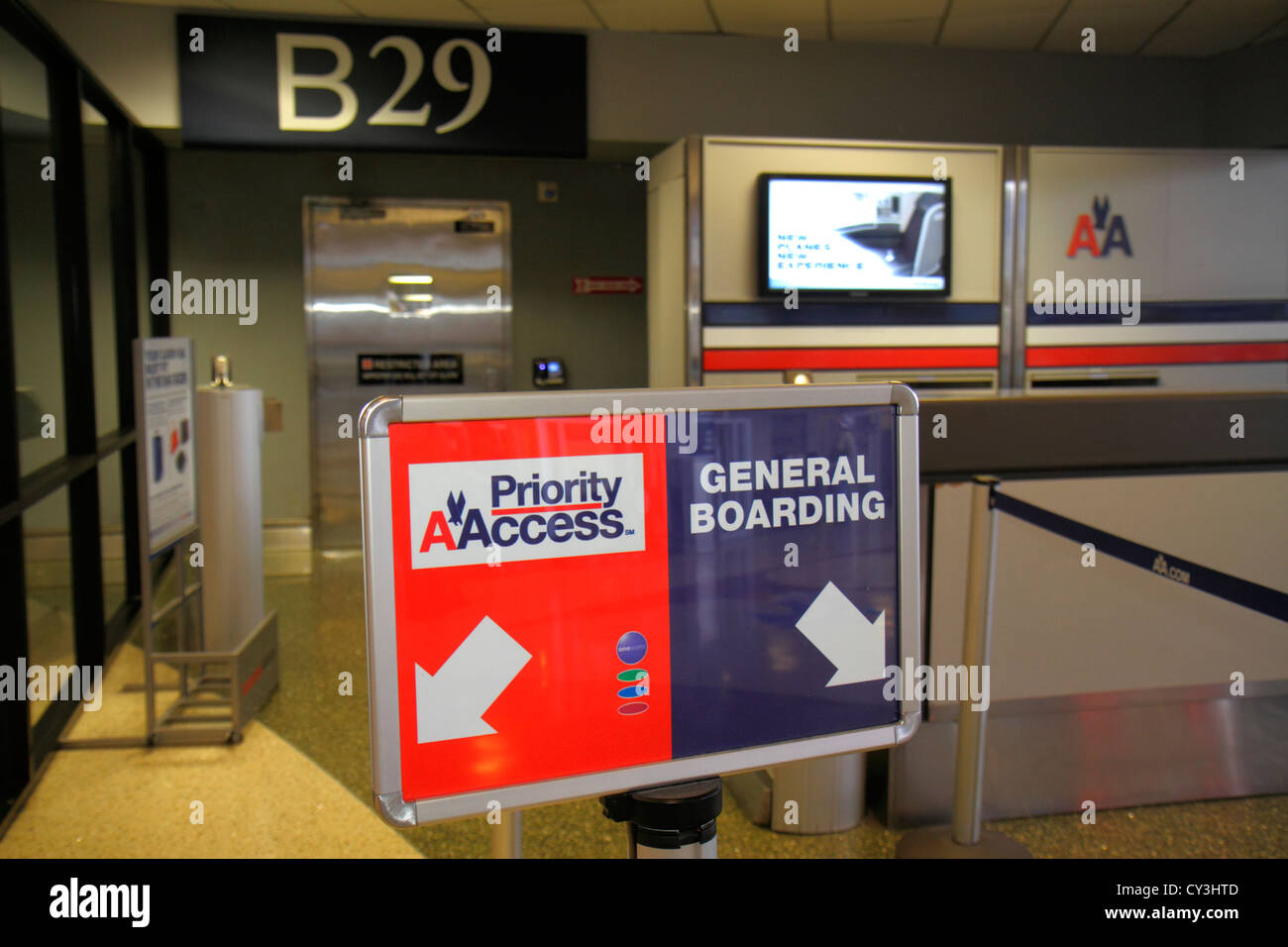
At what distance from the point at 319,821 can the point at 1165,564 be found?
2.16m

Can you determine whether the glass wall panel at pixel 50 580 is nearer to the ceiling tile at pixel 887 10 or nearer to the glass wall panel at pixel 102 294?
the glass wall panel at pixel 102 294

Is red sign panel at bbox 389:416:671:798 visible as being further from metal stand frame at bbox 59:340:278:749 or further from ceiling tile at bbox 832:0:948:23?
ceiling tile at bbox 832:0:948:23

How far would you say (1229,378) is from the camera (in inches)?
224

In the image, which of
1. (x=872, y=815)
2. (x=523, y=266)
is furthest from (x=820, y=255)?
(x=872, y=815)

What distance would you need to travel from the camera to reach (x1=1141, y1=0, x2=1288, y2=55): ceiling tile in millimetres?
5188

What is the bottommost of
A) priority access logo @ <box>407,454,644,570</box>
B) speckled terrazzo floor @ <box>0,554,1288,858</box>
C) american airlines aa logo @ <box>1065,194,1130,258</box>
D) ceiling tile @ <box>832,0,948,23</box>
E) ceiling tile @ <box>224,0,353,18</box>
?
speckled terrazzo floor @ <box>0,554,1288,858</box>

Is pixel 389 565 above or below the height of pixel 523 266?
below

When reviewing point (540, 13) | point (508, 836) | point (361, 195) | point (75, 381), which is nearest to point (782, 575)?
point (508, 836)

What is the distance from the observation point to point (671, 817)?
1.28 metres

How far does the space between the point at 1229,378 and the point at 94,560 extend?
564cm

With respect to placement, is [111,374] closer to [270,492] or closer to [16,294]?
[16,294]

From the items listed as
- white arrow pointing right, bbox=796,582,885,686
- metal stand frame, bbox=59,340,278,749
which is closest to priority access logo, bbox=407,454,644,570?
white arrow pointing right, bbox=796,582,885,686

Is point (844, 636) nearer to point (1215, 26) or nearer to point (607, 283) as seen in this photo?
point (607, 283)

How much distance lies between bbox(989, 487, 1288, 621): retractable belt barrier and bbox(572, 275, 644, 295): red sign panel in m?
4.46
